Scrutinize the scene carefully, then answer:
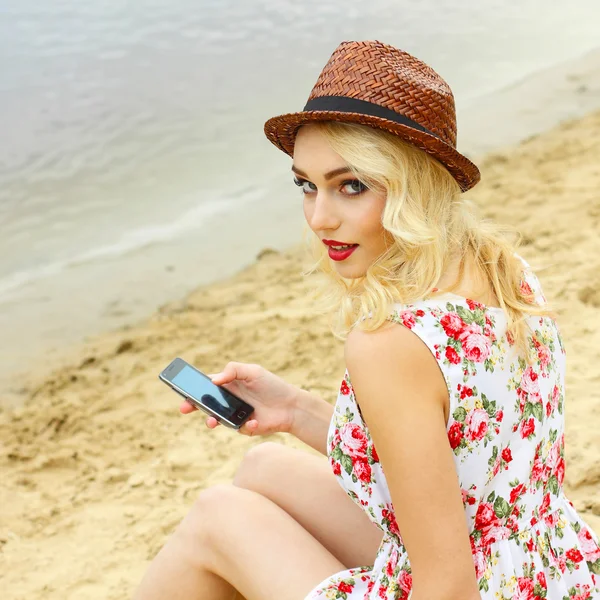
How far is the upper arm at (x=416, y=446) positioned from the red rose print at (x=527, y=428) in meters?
0.28

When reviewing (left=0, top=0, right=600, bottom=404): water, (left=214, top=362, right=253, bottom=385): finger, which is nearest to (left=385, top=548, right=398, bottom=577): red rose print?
(left=214, top=362, right=253, bottom=385): finger

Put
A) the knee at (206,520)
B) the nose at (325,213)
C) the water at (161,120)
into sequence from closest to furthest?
the nose at (325,213)
the knee at (206,520)
the water at (161,120)

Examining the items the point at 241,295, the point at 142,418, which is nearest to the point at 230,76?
the point at 241,295

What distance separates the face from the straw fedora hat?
0.08 m

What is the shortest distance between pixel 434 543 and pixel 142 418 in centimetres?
281

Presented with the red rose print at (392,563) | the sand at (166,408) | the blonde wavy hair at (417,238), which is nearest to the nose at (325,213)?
the blonde wavy hair at (417,238)

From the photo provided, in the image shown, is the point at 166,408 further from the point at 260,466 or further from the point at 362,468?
the point at 362,468

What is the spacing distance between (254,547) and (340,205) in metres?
0.90

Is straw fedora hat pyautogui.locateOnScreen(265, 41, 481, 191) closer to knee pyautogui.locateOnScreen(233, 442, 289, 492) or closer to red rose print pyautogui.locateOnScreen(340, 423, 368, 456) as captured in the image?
red rose print pyautogui.locateOnScreen(340, 423, 368, 456)

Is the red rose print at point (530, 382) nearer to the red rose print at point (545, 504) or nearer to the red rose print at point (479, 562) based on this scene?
the red rose print at point (545, 504)

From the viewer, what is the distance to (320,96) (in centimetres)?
201

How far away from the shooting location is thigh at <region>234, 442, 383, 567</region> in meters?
2.42

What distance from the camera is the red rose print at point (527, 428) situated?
1938 millimetres

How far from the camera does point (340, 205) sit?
6.61ft
